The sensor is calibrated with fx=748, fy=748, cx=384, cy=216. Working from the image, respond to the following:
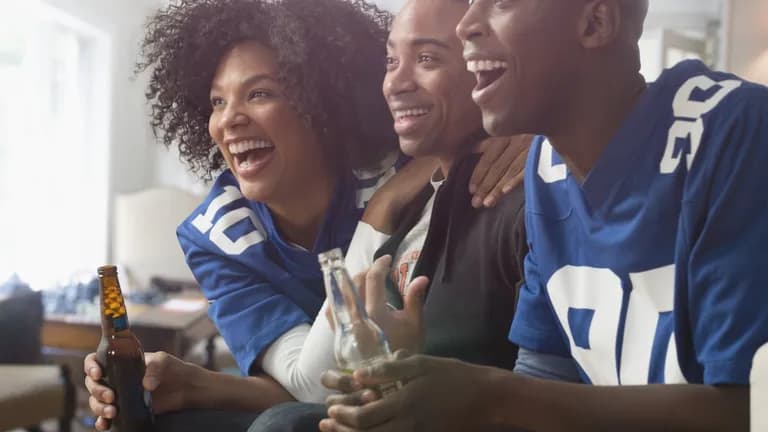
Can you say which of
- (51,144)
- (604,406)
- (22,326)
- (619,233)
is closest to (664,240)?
(619,233)

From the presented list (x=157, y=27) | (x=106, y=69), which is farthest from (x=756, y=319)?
(x=106, y=69)

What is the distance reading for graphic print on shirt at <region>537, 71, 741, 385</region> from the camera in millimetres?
629

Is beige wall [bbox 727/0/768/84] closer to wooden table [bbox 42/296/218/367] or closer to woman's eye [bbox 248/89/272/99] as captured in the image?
woman's eye [bbox 248/89/272/99]

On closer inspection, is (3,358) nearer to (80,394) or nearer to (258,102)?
(80,394)

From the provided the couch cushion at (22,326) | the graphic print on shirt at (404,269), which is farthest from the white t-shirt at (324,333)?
the couch cushion at (22,326)

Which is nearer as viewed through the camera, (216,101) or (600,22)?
(600,22)

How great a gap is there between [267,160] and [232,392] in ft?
1.02

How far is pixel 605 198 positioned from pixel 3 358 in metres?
1.51

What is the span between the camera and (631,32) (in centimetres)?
67

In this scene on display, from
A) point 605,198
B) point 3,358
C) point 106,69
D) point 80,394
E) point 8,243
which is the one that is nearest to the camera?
point 605,198

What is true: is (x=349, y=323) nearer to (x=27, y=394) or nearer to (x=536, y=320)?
(x=536, y=320)

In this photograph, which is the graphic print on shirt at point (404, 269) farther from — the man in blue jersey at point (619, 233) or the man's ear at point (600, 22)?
the man's ear at point (600, 22)

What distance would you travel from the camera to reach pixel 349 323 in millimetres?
717

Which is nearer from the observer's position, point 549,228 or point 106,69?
point 549,228
